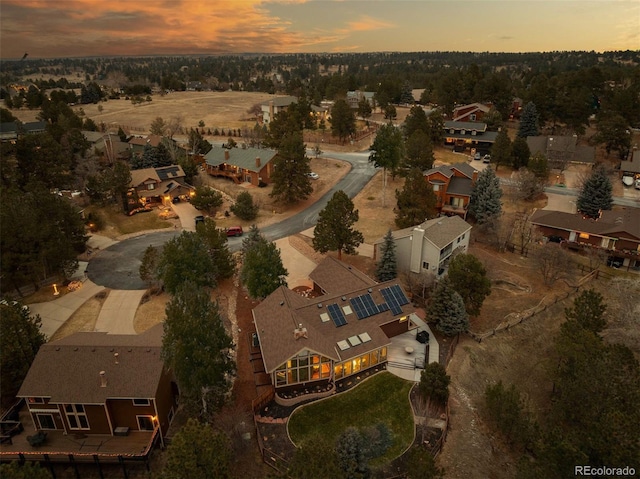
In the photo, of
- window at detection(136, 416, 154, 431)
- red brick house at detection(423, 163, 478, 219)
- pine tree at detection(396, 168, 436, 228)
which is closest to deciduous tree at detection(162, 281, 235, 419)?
window at detection(136, 416, 154, 431)

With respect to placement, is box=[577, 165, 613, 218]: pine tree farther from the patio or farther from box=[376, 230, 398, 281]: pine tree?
the patio

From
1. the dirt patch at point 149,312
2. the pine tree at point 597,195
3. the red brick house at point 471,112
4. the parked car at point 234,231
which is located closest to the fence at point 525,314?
the pine tree at point 597,195

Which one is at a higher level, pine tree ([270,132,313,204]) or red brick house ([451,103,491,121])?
red brick house ([451,103,491,121])

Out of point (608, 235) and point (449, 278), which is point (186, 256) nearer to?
point (449, 278)

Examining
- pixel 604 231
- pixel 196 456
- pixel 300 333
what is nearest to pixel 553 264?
pixel 604 231

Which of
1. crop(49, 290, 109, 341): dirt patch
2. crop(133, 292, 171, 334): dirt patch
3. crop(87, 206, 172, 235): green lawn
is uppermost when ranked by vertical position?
crop(87, 206, 172, 235): green lawn

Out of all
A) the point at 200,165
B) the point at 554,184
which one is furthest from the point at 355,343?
the point at 200,165

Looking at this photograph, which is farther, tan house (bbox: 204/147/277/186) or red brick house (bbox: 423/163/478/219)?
tan house (bbox: 204/147/277/186)
